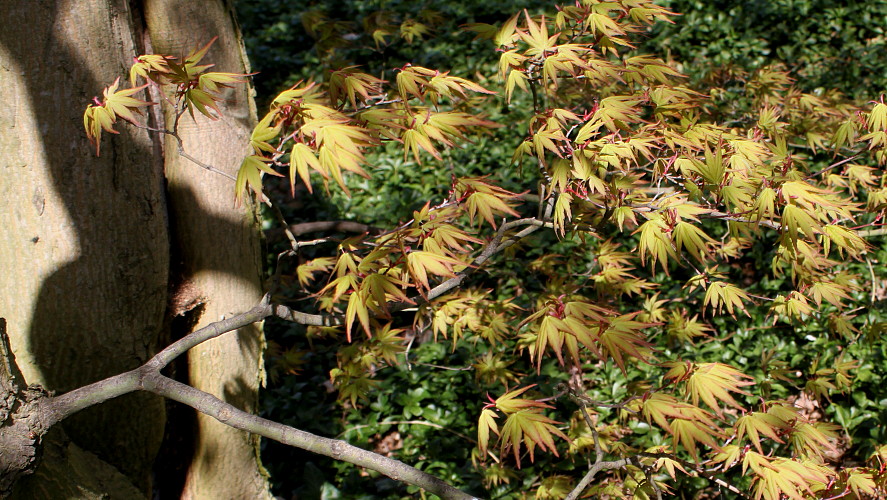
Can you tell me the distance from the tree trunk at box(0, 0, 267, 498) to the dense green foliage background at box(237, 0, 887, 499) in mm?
528

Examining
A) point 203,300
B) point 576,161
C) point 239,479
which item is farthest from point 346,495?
point 576,161

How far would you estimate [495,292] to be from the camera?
404 centimetres

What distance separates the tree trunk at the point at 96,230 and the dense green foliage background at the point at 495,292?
0.53 m

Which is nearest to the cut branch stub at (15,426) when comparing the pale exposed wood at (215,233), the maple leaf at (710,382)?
the pale exposed wood at (215,233)

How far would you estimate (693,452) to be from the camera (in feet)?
5.52

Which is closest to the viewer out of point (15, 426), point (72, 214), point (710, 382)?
point (15, 426)

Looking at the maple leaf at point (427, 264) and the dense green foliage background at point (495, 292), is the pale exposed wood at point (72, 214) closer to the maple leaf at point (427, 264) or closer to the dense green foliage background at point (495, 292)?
the dense green foliage background at point (495, 292)

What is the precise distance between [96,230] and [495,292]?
2412 mm

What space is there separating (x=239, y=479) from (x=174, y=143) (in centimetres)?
128

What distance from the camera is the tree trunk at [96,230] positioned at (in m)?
1.94

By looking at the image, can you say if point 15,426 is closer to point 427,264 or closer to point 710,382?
point 427,264

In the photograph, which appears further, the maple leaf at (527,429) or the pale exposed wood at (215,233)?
the pale exposed wood at (215,233)

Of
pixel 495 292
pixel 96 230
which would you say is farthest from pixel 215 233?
pixel 495 292

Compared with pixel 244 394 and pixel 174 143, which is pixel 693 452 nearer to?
pixel 244 394
